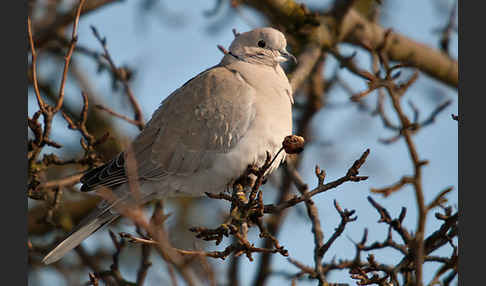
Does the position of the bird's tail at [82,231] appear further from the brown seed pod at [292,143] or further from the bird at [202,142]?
the brown seed pod at [292,143]

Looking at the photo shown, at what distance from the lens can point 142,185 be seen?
352 centimetres

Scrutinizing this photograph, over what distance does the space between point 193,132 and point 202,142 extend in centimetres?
9

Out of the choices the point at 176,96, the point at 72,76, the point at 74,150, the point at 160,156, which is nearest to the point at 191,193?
the point at 160,156

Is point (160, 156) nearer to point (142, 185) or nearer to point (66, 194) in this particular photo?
point (142, 185)

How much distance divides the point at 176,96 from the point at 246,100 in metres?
0.47

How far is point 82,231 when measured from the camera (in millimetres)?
3404

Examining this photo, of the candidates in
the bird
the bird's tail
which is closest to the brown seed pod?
the bird

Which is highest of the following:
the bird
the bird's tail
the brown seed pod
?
the bird

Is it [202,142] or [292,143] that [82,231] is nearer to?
[202,142]

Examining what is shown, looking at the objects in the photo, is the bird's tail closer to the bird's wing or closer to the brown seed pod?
the bird's wing

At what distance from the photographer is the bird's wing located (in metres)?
3.35

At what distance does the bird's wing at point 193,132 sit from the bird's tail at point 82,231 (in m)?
0.17

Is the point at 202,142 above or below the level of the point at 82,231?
above

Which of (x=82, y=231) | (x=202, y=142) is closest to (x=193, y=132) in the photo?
(x=202, y=142)
